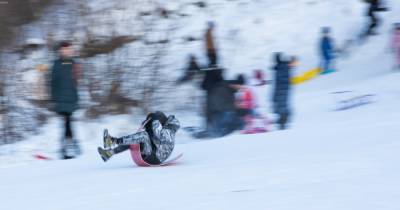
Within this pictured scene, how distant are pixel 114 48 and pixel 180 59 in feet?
7.49

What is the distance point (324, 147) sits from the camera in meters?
8.23

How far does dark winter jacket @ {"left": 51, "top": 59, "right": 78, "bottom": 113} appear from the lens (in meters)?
9.39

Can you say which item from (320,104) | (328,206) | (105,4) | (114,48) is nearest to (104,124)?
(114,48)

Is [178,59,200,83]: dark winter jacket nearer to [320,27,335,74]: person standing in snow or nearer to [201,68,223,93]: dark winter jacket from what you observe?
[201,68,223,93]: dark winter jacket

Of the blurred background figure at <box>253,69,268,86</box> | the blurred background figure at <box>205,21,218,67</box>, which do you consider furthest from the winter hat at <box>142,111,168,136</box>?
the blurred background figure at <box>253,69,268,86</box>

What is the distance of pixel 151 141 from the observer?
786 centimetres

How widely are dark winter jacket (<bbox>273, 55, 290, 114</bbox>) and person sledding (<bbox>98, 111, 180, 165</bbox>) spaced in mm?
3588

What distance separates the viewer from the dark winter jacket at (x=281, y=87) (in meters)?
11.2

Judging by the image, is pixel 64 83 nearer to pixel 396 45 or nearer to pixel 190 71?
pixel 190 71

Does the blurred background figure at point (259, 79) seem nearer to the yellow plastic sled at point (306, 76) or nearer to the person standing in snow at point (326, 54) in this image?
the yellow plastic sled at point (306, 76)

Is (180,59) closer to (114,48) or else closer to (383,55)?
(114,48)

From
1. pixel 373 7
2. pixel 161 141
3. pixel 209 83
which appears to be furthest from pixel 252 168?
pixel 373 7

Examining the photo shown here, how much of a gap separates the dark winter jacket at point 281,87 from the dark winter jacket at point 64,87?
3.31 metres

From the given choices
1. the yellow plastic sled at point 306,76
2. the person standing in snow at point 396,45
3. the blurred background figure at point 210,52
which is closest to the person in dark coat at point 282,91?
the blurred background figure at point 210,52
